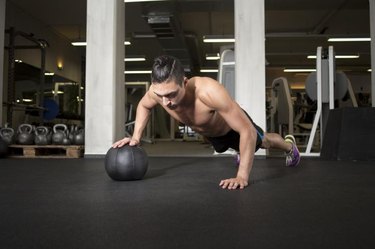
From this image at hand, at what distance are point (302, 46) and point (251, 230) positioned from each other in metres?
11.9

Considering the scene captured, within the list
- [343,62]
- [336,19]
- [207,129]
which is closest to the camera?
[207,129]

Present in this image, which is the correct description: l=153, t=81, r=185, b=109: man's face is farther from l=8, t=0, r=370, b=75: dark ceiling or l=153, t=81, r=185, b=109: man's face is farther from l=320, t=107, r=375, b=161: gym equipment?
l=8, t=0, r=370, b=75: dark ceiling

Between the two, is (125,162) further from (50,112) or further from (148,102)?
(50,112)

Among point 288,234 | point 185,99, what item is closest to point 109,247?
point 288,234

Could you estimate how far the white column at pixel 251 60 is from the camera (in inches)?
164

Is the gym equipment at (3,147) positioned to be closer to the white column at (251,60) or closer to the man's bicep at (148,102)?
the man's bicep at (148,102)

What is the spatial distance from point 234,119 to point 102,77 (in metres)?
2.81

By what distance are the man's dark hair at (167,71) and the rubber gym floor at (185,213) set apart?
1.82ft

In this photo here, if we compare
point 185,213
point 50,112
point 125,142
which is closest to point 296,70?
point 50,112

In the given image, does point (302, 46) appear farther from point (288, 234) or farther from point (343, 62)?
point (288, 234)

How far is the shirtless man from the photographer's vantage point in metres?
1.79

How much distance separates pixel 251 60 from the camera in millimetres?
4203

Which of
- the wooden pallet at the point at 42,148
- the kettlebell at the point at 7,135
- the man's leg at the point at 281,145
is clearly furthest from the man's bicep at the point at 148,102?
the kettlebell at the point at 7,135

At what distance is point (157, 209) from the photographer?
147 centimetres
